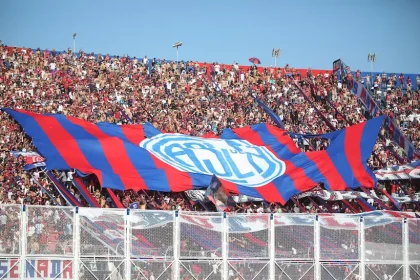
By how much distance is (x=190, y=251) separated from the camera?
702 inches

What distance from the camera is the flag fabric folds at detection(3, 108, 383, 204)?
2805cm

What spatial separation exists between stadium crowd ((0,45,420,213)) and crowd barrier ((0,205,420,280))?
363 inches

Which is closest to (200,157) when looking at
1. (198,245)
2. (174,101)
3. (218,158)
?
(218,158)

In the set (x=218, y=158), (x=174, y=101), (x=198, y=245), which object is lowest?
(x=198, y=245)

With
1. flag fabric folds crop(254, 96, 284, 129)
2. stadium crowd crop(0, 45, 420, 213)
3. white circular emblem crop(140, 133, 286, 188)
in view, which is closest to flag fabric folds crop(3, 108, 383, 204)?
white circular emblem crop(140, 133, 286, 188)

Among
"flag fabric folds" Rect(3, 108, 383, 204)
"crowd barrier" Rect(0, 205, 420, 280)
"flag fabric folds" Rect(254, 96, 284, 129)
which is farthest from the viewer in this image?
"flag fabric folds" Rect(254, 96, 284, 129)

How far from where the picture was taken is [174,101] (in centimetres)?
3481

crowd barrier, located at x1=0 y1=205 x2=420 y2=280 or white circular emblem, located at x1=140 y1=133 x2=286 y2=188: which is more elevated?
white circular emblem, located at x1=140 y1=133 x2=286 y2=188

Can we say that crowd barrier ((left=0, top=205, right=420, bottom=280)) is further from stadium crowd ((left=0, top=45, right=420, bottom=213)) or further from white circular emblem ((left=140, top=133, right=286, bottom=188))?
white circular emblem ((left=140, top=133, right=286, bottom=188))

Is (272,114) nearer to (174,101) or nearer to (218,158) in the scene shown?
(174,101)

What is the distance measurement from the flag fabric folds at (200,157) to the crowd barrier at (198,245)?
31.9 feet

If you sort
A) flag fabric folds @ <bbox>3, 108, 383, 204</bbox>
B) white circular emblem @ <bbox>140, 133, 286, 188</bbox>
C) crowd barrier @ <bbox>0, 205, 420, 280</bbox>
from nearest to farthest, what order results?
crowd barrier @ <bbox>0, 205, 420, 280</bbox> < flag fabric folds @ <bbox>3, 108, 383, 204</bbox> < white circular emblem @ <bbox>140, 133, 286, 188</bbox>

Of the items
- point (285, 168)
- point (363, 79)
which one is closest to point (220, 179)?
point (285, 168)

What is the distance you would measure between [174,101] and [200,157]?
5.44 meters
